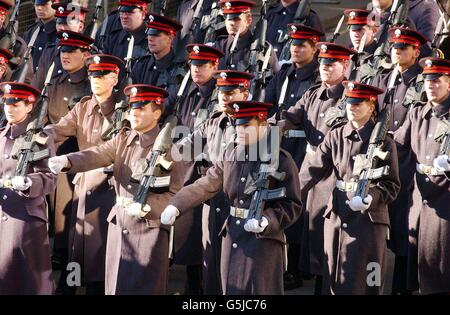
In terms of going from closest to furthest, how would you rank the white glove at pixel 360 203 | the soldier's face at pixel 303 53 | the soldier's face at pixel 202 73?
the white glove at pixel 360 203 < the soldier's face at pixel 202 73 < the soldier's face at pixel 303 53

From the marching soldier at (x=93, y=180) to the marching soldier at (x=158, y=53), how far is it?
2.88 ft

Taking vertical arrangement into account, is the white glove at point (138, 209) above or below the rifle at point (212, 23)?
below


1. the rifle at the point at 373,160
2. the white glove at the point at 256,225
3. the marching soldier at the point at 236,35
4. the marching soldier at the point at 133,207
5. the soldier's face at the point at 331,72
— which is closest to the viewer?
the white glove at the point at 256,225

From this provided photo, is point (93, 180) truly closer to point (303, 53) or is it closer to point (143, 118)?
point (143, 118)

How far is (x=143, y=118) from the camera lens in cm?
1256

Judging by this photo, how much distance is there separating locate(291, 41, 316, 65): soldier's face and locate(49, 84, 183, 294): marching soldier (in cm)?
195

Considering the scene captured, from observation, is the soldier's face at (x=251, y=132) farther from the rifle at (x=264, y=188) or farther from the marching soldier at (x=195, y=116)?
the marching soldier at (x=195, y=116)

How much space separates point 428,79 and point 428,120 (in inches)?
14.1

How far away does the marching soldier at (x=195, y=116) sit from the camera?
13.4 m

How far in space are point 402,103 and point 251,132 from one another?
210 centimetres

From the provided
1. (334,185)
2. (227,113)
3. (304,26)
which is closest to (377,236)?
(334,185)

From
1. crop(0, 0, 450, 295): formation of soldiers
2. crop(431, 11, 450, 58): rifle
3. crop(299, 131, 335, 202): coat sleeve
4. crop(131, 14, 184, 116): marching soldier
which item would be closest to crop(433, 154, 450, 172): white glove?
crop(0, 0, 450, 295): formation of soldiers

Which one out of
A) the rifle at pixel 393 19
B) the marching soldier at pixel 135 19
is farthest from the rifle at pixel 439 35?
the marching soldier at pixel 135 19

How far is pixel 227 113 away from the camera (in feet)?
42.0
